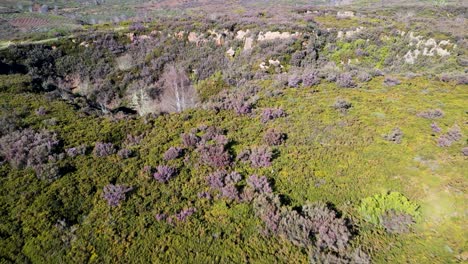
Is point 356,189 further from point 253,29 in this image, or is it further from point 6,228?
point 253,29

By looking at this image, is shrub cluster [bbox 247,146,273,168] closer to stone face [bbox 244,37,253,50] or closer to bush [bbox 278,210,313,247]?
bush [bbox 278,210,313,247]

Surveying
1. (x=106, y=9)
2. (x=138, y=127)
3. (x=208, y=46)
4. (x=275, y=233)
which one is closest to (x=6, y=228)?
(x=138, y=127)

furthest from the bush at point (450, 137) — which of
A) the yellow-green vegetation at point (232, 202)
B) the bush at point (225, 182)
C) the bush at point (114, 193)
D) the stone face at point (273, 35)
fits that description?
the stone face at point (273, 35)

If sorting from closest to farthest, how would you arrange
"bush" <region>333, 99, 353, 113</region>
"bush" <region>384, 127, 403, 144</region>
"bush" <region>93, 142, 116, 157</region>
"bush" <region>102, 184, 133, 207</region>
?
"bush" <region>102, 184, 133, 207</region>, "bush" <region>93, 142, 116, 157</region>, "bush" <region>384, 127, 403, 144</region>, "bush" <region>333, 99, 353, 113</region>

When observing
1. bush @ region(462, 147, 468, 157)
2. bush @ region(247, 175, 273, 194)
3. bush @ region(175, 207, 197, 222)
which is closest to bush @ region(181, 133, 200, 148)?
bush @ region(247, 175, 273, 194)

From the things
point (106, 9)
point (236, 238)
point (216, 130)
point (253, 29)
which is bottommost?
point (236, 238)

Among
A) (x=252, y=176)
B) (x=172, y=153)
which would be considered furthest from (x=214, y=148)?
(x=252, y=176)
